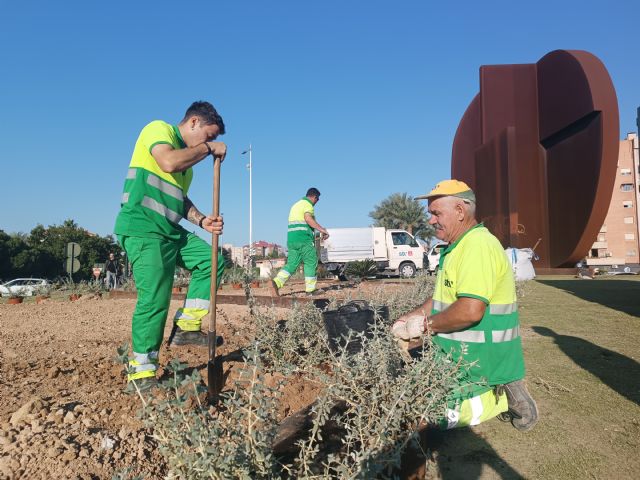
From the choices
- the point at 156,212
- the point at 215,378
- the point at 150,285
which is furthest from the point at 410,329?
the point at 156,212

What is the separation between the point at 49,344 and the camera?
4.04 metres

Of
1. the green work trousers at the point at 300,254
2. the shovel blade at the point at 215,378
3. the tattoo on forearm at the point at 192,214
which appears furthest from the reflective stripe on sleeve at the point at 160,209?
the green work trousers at the point at 300,254

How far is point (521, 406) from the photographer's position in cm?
244

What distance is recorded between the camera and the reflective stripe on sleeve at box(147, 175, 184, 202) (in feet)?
9.69

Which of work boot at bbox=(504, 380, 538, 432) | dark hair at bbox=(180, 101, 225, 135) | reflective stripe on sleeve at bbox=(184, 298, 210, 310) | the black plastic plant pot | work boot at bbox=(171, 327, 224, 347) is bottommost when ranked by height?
work boot at bbox=(504, 380, 538, 432)

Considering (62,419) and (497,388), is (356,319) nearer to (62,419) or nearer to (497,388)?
(497,388)

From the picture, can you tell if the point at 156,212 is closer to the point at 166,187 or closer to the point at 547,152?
the point at 166,187

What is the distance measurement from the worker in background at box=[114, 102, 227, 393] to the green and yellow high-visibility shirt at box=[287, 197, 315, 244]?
14.7ft

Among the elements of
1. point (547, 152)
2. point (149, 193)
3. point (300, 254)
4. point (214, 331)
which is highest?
point (547, 152)

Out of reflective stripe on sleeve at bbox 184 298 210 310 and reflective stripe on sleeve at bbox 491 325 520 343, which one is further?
reflective stripe on sleeve at bbox 184 298 210 310

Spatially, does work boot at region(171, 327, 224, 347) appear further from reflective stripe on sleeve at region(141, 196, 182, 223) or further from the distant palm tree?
the distant palm tree

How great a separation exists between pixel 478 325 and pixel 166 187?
217 centimetres

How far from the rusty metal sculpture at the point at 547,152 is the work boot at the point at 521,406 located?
1178 cm

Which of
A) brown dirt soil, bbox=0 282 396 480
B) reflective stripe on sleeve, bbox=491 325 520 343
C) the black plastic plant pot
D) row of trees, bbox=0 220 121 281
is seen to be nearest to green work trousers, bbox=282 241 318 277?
brown dirt soil, bbox=0 282 396 480
